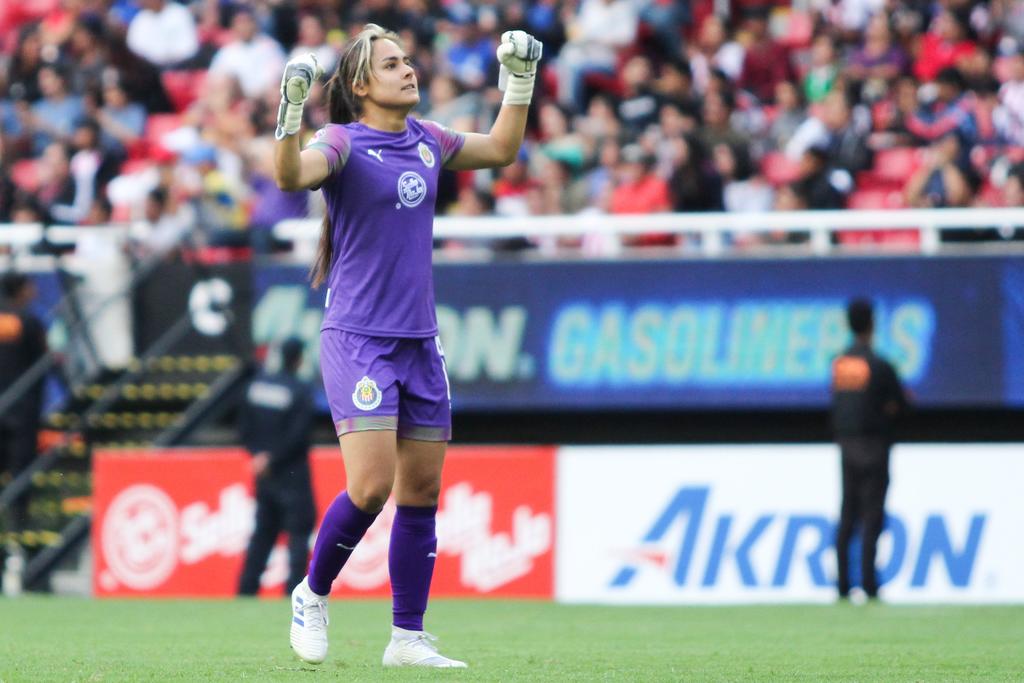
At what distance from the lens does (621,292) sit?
15.6m

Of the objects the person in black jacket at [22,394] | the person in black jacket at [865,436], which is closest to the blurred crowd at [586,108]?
the person in black jacket at [22,394]

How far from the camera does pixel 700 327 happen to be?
50.8 feet

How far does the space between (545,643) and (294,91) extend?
10.6ft

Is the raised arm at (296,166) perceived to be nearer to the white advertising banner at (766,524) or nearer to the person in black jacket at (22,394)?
the white advertising banner at (766,524)

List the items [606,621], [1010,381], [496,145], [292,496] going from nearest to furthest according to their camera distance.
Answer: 1. [496,145]
2. [606,621]
3. [292,496]
4. [1010,381]

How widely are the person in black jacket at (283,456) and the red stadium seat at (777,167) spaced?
4801 mm

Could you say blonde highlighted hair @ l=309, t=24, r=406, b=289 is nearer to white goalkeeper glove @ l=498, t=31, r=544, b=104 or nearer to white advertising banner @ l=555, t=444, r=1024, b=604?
white goalkeeper glove @ l=498, t=31, r=544, b=104

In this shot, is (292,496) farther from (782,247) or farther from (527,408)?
(782,247)

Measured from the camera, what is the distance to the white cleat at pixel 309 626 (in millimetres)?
6434

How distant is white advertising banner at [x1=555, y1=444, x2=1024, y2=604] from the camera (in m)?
13.9

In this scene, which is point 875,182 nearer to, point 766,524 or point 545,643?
point 766,524

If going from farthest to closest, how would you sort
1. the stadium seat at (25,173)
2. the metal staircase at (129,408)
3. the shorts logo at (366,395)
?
1. the stadium seat at (25,173)
2. the metal staircase at (129,408)
3. the shorts logo at (366,395)

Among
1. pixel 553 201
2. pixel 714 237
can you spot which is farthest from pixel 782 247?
pixel 553 201

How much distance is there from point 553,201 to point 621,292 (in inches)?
41.6
